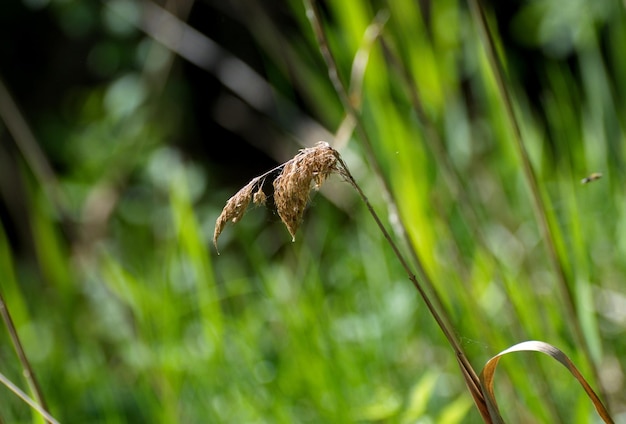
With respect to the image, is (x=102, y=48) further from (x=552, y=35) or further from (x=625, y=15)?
(x=625, y=15)

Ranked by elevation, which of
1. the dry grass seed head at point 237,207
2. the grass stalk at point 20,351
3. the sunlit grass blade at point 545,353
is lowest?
the sunlit grass blade at point 545,353

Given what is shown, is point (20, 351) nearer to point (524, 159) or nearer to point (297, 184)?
point (297, 184)

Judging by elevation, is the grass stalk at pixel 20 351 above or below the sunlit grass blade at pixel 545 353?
above

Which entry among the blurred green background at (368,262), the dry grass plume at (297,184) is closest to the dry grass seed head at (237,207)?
the dry grass plume at (297,184)

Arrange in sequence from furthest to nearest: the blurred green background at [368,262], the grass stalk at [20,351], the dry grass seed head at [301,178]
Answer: the blurred green background at [368,262]
the grass stalk at [20,351]
the dry grass seed head at [301,178]

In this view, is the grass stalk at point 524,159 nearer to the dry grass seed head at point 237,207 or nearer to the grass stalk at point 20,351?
the dry grass seed head at point 237,207

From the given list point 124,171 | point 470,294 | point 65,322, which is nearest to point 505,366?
point 470,294
